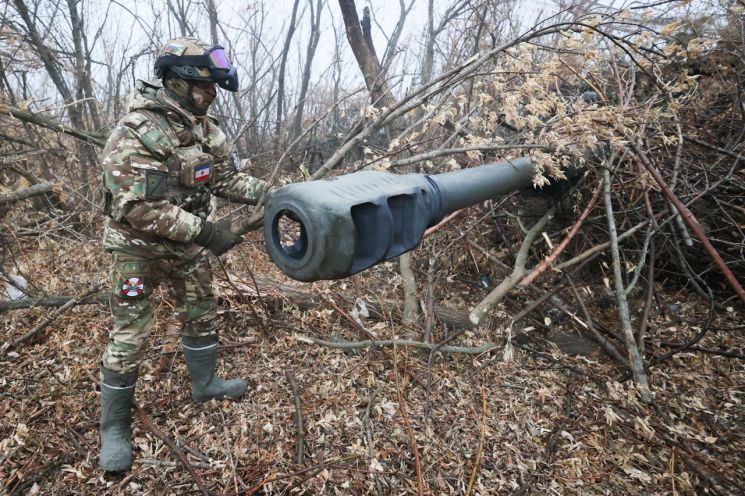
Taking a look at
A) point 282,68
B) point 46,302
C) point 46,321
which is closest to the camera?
point 46,321

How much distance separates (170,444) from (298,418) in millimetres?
736

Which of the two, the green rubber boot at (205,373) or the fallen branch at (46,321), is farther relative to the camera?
the fallen branch at (46,321)

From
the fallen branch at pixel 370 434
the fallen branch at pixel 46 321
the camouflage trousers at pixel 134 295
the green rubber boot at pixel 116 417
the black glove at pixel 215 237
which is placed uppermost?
the black glove at pixel 215 237

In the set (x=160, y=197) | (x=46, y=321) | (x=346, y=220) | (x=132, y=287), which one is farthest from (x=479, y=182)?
(x=46, y=321)

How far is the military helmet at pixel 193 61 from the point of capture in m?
2.14

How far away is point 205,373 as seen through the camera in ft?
9.27

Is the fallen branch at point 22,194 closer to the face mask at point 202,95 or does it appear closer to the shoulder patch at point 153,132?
the shoulder patch at point 153,132

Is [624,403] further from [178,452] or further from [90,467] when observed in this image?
[90,467]

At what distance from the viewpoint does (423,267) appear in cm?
433

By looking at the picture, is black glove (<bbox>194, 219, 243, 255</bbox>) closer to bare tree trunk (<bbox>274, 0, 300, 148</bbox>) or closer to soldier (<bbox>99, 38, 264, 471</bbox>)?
soldier (<bbox>99, 38, 264, 471</bbox>)

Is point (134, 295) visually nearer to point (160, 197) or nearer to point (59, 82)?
point (160, 197)

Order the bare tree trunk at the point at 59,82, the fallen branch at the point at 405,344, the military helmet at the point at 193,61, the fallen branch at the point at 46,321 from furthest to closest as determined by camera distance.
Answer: the bare tree trunk at the point at 59,82 < the fallen branch at the point at 46,321 < the fallen branch at the point at 405,344 < the military helmet at the point at 193,61

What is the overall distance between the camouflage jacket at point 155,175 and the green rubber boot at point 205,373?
0.68 meters

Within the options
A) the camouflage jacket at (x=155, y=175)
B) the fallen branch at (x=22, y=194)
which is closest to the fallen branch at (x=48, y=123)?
the fallen branch at (x=22, y=194)
